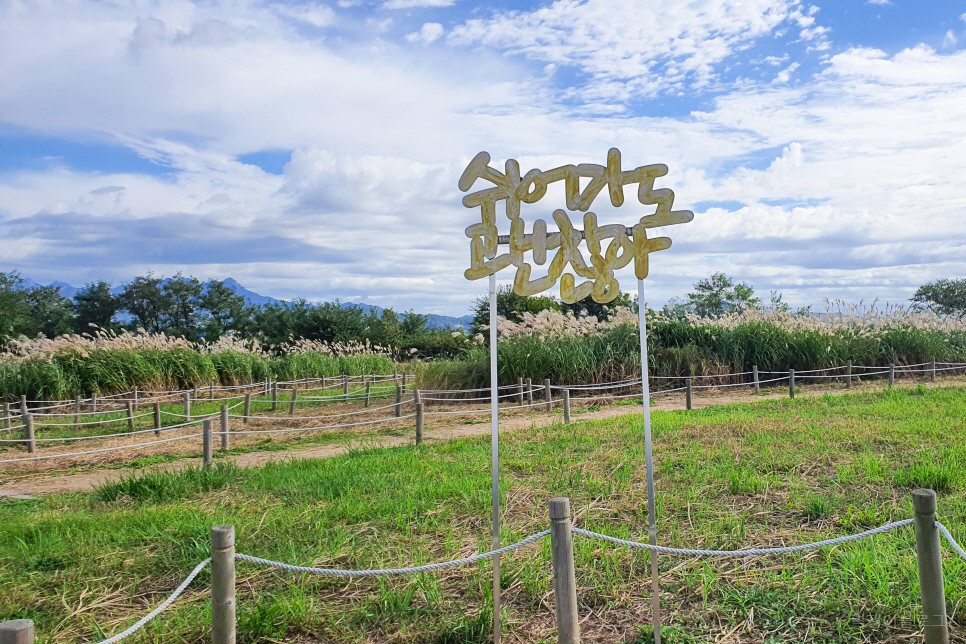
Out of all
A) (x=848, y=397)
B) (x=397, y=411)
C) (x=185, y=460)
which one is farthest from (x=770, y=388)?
(x=185, y=460)

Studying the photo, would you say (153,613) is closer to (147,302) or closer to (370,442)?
(370,442)

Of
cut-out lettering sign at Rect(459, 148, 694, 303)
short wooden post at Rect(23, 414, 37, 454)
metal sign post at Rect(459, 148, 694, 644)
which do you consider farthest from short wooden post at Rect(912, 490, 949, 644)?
short wooden post at Rect(23, 414, 37, 454)

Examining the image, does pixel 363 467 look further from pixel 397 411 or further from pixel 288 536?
pixel 397 411

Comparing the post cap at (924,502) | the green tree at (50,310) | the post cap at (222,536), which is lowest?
the post cap at (222,536)

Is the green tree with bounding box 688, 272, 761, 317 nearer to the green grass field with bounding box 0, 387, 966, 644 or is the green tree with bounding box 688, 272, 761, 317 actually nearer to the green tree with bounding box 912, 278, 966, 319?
the green tree with bounding box 912, 278, 966, 319

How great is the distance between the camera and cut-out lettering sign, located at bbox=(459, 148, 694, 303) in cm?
392

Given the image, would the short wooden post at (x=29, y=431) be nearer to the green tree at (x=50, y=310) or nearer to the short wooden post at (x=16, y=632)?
the short wooden post at (x=16, y=632)

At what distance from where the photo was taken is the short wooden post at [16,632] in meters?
2.33

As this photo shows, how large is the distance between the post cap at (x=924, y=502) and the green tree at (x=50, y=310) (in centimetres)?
3640

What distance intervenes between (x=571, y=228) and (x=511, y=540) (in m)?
2.10

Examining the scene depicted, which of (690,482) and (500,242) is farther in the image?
(690,482)

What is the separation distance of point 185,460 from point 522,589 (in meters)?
7.27

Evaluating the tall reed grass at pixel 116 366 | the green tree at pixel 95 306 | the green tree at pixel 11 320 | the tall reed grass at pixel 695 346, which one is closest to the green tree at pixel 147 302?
the green tree at pixel 95 306

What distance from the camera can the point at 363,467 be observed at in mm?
7320
